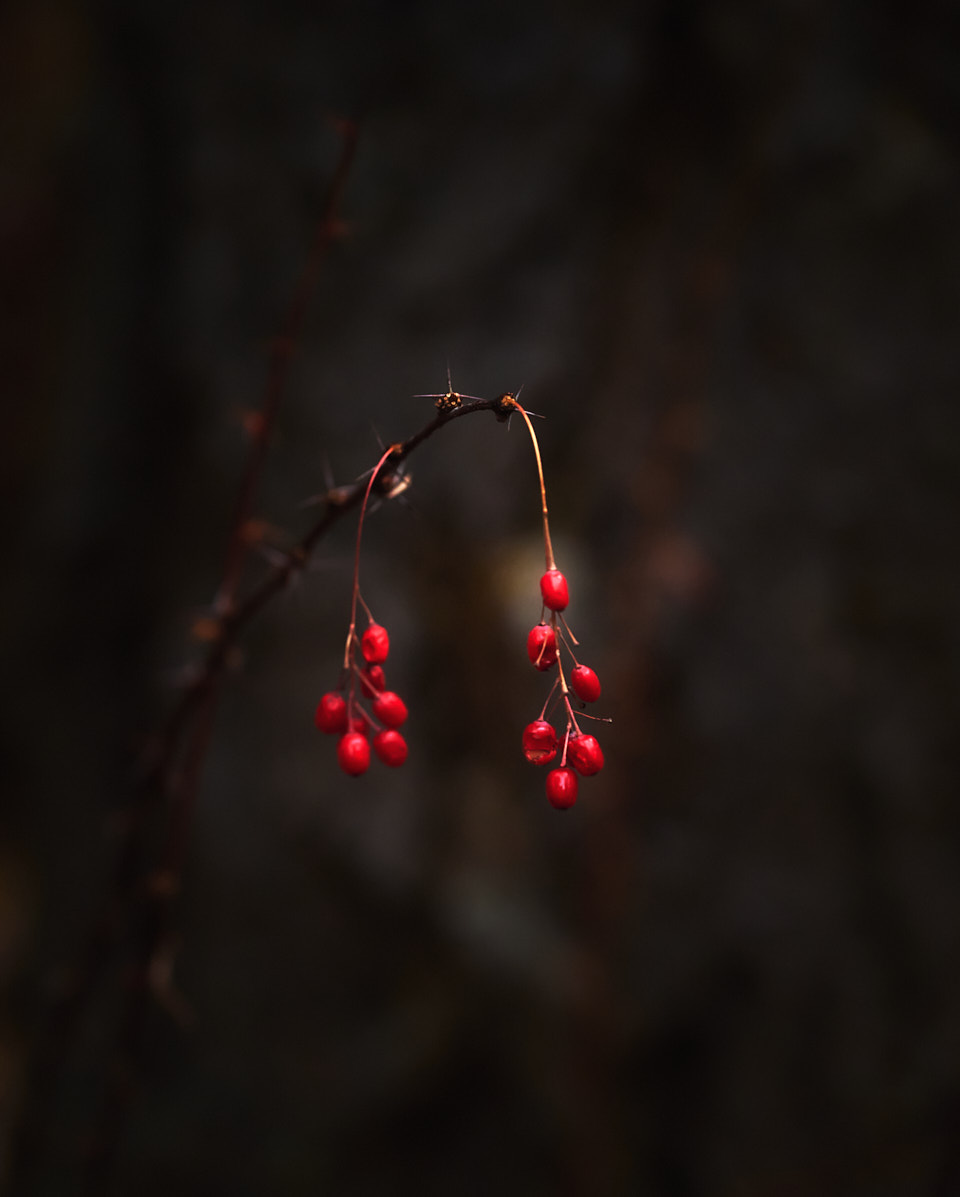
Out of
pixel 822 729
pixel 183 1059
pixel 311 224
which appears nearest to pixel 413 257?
pixel 311 224

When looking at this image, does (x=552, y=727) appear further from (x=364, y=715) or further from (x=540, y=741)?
(x=364, y=715)

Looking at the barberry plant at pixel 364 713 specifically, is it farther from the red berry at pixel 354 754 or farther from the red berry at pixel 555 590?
the red berry at pixel 555 590

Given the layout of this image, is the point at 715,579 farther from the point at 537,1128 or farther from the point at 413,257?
the point at 537,1128

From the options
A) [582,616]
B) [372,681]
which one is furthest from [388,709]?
[582,616]

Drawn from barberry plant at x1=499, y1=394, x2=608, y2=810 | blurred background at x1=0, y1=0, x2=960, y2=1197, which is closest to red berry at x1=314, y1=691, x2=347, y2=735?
barberry plant at x1=499, y1=394, x2=608, y2=810

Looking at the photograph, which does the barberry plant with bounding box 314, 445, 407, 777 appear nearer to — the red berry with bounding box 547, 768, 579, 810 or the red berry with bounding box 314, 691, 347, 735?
the red berry with bounding box 314, 691, 347, 735

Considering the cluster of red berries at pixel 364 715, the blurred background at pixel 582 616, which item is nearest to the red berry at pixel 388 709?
the cluster of red berries at pixel 364 715
